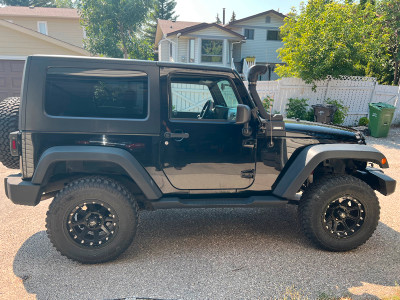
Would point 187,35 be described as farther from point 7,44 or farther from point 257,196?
point 257,196

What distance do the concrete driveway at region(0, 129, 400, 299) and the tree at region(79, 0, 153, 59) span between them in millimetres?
15214

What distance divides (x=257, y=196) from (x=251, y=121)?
0.85m

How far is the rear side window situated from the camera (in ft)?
9.59

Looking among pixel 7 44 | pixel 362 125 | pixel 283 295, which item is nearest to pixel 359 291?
pixel 283 295

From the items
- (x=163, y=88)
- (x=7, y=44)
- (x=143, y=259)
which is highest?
(x=7, y=44)

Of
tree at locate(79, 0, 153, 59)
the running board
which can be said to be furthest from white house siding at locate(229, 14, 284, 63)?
the running board

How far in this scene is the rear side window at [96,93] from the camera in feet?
9.59

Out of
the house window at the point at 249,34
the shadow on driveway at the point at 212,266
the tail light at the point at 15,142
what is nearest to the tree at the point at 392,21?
the shadow on driveway at the point at 212,266

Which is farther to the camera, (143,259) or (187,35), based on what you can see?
(187,35)

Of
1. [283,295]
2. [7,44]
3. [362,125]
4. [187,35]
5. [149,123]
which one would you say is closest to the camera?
[283,295]

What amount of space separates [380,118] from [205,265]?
348 inches

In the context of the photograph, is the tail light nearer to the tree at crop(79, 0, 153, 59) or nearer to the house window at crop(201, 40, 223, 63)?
the tree at crop(79, 0, 153, 59)

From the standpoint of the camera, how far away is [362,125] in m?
10.9

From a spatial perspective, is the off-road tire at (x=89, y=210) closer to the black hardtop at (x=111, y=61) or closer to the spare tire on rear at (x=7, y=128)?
the spare tire on rear at (x=7, y=128)
